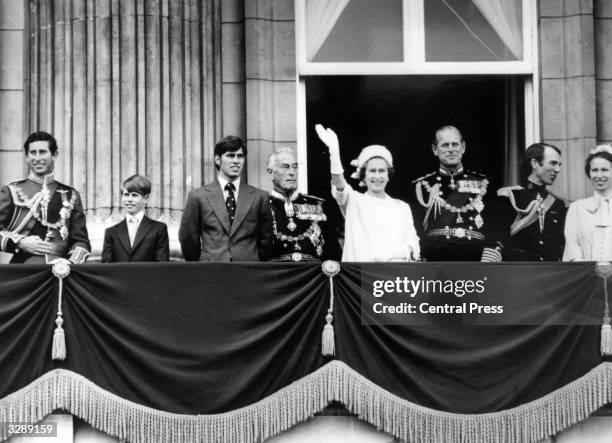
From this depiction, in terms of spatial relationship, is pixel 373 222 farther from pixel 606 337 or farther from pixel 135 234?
pixel 606 337

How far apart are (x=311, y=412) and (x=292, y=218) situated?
1860 mm

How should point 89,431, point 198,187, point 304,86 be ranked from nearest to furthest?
point 89,431, point 198,187, point 304,86

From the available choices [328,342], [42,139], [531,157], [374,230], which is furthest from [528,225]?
[42,139]

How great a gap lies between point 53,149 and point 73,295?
1564 millimetres

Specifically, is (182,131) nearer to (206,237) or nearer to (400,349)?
(206,237)

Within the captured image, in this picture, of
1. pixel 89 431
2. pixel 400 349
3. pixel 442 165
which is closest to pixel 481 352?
pixel 400 349

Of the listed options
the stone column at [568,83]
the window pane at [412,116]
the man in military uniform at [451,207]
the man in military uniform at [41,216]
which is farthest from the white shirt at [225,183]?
the stone column at [568,83]

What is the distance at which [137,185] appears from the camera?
1476 cm

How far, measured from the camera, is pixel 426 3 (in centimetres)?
1722

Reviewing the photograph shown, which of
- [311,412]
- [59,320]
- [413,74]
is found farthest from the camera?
[413,74]

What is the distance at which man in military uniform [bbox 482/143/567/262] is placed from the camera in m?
14.8

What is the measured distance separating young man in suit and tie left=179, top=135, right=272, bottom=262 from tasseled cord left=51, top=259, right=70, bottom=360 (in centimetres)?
113

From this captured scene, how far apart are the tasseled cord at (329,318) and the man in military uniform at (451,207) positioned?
1160 mm

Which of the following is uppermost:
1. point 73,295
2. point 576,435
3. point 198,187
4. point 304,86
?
point 304,86
